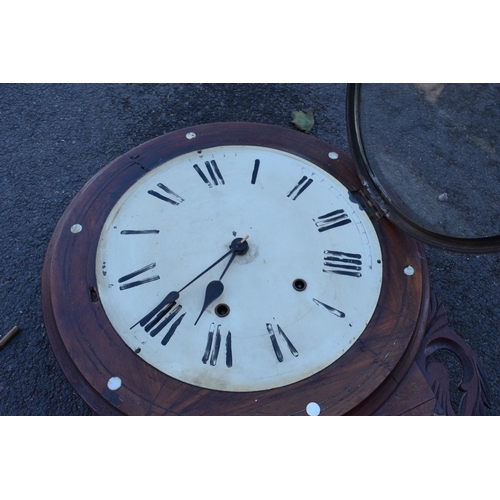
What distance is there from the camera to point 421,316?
139 centimetres

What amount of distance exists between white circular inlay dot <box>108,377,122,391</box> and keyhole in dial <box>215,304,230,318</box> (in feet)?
1.08

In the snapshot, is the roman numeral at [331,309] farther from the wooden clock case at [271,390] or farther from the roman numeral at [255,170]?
the roman numeral at [255,170]

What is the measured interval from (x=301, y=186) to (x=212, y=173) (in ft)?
1.03

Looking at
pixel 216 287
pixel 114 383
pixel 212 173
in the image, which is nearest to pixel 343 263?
pixel 216 287

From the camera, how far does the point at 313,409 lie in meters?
1.23

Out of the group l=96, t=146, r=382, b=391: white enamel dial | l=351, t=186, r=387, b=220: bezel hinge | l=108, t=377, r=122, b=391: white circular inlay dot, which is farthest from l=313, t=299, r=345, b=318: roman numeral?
l=108, t=377, r=122, b=391: white circular inlay dot

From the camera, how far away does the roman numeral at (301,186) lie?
1577 millimetres

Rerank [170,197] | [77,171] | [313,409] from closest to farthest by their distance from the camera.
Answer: [313,409]
[170,197]
[77,171]

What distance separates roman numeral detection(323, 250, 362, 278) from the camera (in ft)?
4.69

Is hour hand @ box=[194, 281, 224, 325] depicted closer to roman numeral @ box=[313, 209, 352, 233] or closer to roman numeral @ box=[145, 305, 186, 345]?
roman numeral @ box=[145, 305, 186, 345]

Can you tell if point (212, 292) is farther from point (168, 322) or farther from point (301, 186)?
point (301, 186)


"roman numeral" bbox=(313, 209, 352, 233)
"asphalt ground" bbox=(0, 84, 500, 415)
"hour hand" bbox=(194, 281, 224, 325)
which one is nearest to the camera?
"hour hand" bbox=(194, 281, 224, 325)

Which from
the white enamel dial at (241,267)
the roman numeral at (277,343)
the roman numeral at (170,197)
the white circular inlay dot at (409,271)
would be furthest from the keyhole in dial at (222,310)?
the white circular inlay dot at (409,271)

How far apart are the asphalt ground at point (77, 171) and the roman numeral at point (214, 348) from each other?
66 centimetres
